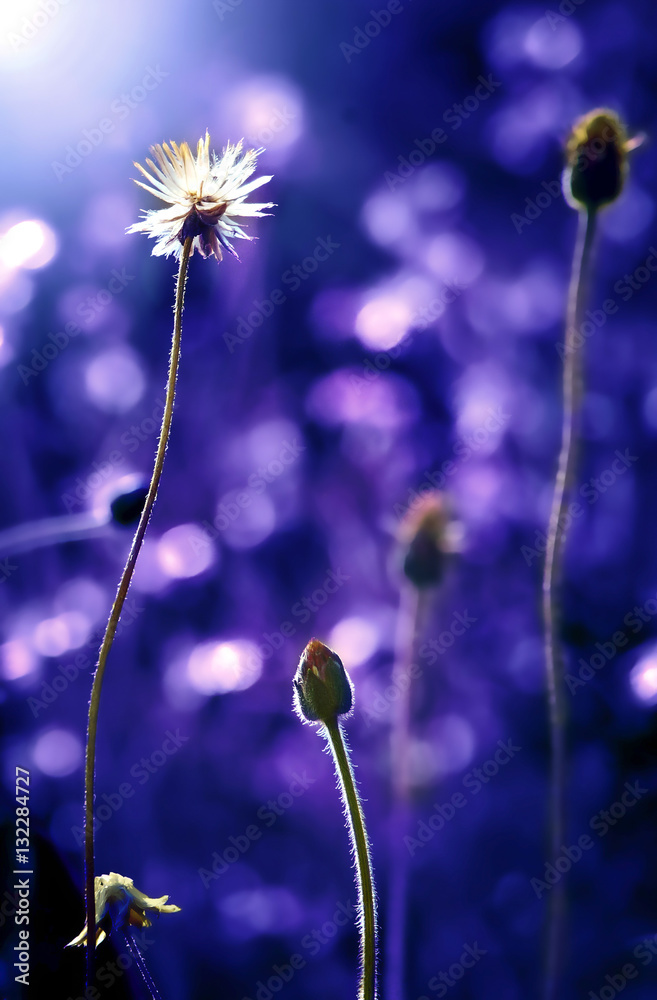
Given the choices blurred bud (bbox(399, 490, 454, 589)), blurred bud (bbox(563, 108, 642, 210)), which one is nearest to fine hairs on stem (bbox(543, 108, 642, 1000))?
blurred bud (bbox(563, 108, 642, 210))

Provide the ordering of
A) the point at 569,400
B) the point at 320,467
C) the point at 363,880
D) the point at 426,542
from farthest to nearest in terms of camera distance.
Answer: the point at 320,467 → the point at 426,542 → the point at 569,400 → the point at 363,880

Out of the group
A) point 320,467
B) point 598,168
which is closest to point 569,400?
point 598,168

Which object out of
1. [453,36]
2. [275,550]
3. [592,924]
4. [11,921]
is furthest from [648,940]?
[453,36]

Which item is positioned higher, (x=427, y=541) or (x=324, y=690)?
(x=427, y=541)

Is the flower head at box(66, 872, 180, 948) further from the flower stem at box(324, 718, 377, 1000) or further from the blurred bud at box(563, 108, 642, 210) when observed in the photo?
the blurred bud at box(563, 108, 642, 210)

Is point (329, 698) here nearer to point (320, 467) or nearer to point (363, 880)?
point (363, 880)

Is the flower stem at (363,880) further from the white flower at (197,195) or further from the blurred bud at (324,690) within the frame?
the white flower at (197,195)
